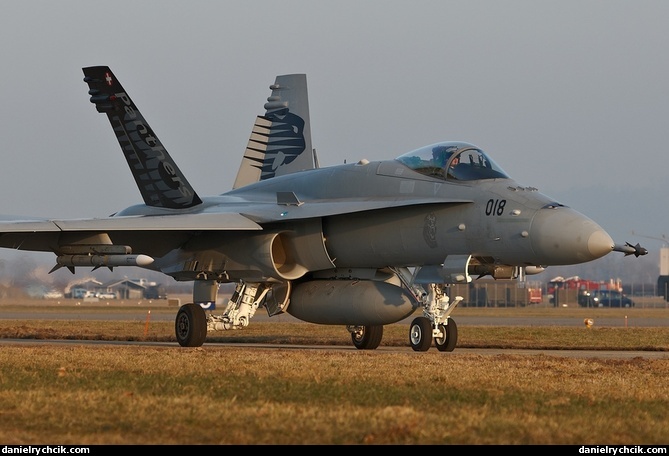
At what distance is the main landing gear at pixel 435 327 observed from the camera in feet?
58.2

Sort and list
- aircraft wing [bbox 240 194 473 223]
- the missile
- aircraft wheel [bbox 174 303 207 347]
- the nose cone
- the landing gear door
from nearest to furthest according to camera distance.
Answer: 1. the nose cone
2. the landing gear door
3. aircraft wing [bbox 240 194 473 223]
4. the missile
5. aircraft wheel [bbox 174 303 207 347]

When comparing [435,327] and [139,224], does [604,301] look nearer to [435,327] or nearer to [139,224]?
[435,327]

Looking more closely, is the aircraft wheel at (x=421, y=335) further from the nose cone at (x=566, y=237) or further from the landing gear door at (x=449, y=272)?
the nose cone at (x=566, y=237)

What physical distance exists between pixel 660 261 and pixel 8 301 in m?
67.3

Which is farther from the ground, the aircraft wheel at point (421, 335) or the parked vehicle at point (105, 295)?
the parked vehicle at point (105, 295)

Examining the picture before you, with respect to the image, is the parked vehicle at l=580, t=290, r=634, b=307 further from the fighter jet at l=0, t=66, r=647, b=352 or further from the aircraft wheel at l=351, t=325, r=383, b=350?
the fighter jet at l=0, t=66, r=647, b=352

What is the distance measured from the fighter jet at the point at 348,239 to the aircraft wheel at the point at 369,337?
0.08 feet

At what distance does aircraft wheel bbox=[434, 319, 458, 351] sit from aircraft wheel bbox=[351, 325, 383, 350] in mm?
2128

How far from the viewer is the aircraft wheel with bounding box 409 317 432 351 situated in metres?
17.7

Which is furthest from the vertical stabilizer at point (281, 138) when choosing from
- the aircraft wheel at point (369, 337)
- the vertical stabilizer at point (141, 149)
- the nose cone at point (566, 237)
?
the nose cone at point (566, 237)

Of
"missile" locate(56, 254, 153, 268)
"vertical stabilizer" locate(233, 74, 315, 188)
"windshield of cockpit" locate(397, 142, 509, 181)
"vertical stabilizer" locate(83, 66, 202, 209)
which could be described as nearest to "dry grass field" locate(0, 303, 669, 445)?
"missile" locate(56, 254, 153, 268)

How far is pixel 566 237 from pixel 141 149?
9819 millimetres

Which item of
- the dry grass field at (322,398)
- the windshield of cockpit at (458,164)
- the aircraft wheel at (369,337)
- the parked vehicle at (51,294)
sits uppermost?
the windshield of cockpit at (458,164)

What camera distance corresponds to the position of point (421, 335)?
699 inches
